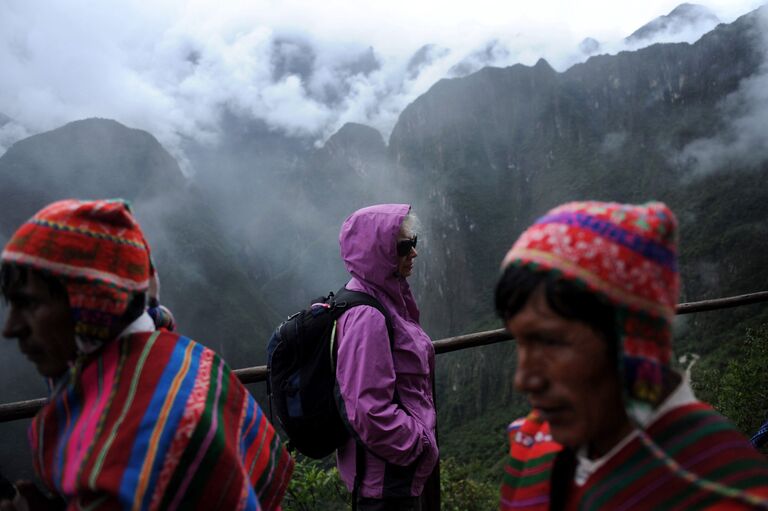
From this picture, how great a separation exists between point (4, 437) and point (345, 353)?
44.3 meters

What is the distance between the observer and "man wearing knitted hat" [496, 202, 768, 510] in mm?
994

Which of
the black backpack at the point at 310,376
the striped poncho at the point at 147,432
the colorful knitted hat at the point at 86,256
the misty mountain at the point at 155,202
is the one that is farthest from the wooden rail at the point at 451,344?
the misty mountain at the point at 155,202

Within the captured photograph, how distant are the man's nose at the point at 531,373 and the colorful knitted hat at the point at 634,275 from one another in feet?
0.52

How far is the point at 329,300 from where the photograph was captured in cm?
253

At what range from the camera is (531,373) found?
111cm

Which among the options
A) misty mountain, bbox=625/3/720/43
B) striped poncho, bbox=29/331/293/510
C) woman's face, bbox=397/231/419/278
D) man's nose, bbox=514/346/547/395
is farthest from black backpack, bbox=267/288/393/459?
misty mountain, bbox=625/3/720/43

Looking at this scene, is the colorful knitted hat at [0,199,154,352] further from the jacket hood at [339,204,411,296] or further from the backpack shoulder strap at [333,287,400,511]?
the jacket hood at [339,204,411,296]

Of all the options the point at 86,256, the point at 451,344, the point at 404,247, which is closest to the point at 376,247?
the point at 404,247

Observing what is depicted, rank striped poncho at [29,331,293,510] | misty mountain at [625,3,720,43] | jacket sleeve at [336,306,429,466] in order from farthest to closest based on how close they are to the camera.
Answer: misty mountain at [625,3,720,43], jacket sleeve at [336,306,429,466], striped poncho at [29,331,293,510]

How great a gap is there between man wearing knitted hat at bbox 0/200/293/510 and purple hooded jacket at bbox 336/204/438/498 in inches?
29.0

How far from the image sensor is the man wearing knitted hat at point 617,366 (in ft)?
3.26

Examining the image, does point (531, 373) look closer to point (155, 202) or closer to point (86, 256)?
point (86, 256)

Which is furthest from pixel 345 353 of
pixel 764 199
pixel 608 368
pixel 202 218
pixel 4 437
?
pixel 202 218

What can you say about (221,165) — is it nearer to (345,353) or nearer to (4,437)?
(4,437)
